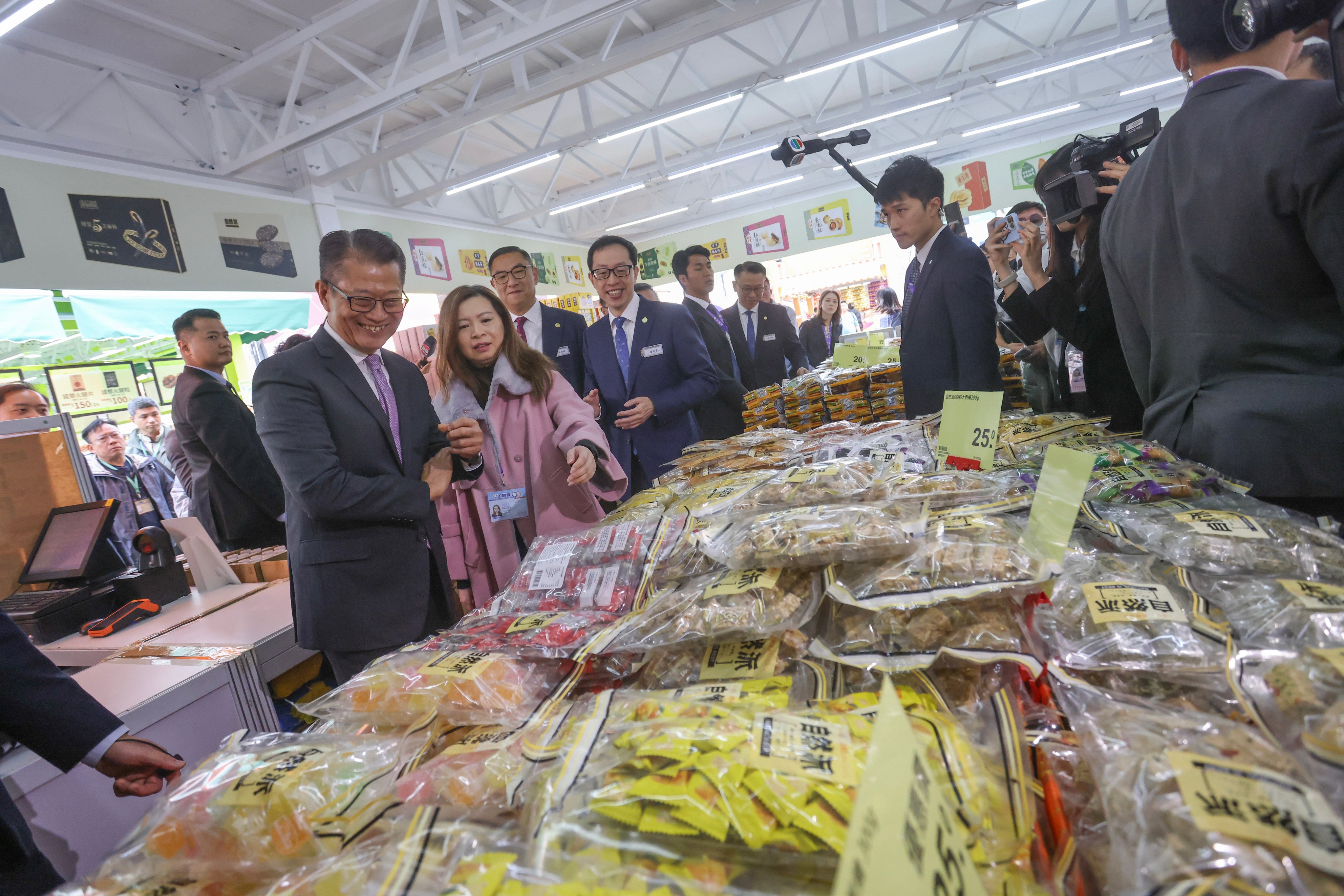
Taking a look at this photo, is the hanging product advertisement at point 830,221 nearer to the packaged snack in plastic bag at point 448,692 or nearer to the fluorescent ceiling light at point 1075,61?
the fluorescent ceiling light at point 1075,61

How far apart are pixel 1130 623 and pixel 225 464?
338 cm

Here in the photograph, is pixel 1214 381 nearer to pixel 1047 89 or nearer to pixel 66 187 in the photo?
pixel 66 187

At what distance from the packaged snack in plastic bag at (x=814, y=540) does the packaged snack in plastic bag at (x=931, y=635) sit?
0.33ft

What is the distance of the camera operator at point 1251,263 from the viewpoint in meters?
0.98

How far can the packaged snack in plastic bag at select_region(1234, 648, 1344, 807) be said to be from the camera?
0.47m

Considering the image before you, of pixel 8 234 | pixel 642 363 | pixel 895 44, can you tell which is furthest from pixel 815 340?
pixel 8 234

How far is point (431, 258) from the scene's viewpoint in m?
9.41

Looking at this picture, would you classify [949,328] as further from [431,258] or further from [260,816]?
[431,258]

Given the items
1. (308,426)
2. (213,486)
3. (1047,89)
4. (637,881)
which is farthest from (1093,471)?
(1047,89)

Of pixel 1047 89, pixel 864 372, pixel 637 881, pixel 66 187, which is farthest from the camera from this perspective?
pixel 1047 89

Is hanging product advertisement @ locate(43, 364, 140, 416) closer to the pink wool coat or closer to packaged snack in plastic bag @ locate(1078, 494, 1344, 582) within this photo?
the pink wool coat

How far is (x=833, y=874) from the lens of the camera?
47 cm

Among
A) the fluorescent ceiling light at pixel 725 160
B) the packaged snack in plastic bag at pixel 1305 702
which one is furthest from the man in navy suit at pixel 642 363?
the fluorescent ceiling light at pixel 725 160

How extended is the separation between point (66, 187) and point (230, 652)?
5.79 m
